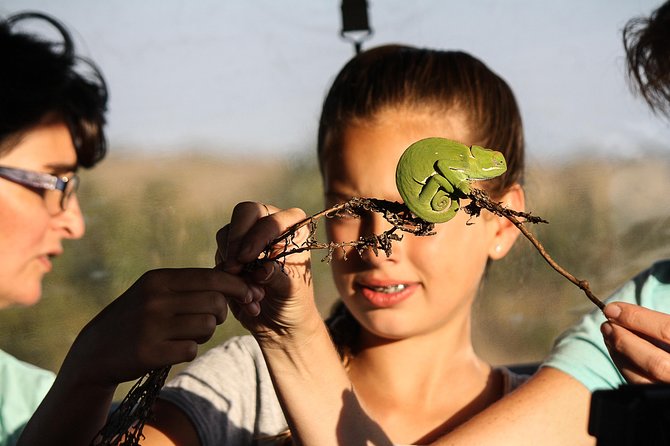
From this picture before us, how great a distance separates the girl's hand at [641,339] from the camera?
34.4 inches

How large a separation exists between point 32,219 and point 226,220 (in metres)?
0.51

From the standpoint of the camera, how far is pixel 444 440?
1071mm

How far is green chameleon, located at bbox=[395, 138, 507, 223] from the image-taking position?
735mm

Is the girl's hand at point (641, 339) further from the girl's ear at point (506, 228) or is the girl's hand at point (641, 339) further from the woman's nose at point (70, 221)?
the woman's nose at point (70, 221)

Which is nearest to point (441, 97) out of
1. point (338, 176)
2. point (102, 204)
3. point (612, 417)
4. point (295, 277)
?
point (338, 176)

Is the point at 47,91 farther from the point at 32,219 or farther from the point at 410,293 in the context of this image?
the point at 410,293

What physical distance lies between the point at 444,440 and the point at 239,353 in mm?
424

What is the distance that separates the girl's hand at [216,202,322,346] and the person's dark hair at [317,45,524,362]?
0.36 meters

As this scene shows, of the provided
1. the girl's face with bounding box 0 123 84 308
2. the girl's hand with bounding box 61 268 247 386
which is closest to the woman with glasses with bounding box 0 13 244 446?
the girl's face with bounding box 0 123 84 308

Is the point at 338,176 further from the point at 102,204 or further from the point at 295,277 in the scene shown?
the point at 102,204

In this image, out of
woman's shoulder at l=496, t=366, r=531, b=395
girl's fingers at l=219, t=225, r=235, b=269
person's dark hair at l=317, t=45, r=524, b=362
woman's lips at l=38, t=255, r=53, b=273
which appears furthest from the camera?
woman's lips at l=38, t=255, r=53, b=273

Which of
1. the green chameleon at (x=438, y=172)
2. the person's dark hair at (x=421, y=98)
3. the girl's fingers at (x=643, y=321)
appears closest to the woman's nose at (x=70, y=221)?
the person's dark hair at (x=421, y=98)

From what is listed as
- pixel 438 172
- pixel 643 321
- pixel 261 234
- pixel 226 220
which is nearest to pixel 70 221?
pixel 226 220

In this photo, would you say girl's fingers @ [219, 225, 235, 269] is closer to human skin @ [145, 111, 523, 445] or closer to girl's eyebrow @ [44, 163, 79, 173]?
human skin @ [145, 111, 523, 445]
